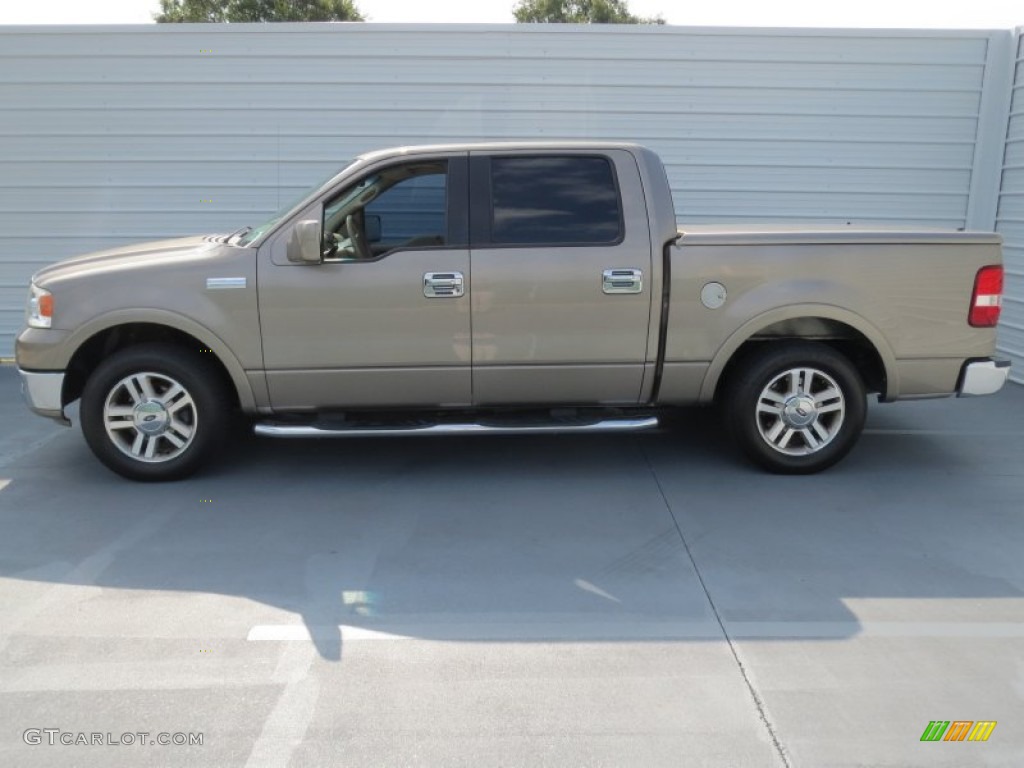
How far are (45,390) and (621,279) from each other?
134 inches

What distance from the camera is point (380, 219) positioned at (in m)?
5.40

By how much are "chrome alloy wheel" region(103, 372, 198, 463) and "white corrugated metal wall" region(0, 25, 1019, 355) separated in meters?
3.97

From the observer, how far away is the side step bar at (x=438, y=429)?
5.45m

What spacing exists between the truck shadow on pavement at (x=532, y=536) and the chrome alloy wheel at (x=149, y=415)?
0.26m

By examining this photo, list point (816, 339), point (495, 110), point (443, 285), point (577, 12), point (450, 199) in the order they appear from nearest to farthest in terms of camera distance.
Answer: point (443, 285)
point (450, 199)
point (816, 339)
point (495, 110)
point (577, 12)

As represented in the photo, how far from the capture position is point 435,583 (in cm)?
426

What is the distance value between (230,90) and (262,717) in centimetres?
711

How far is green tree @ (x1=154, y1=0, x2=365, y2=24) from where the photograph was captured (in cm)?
3138

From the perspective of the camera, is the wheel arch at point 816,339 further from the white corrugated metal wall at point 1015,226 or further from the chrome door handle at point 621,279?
the white corrugated metal wall at point 1015,226

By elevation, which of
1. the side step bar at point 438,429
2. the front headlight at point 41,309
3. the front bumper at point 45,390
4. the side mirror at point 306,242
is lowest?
the side step bar at point 438,429

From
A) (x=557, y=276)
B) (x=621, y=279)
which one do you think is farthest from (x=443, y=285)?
(x=621, y=279)

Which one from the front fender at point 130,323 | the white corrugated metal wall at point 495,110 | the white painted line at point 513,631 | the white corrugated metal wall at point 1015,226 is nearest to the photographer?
the white painted line at point 513,631

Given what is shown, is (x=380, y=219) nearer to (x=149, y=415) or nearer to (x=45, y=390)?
(x=149, y=415)

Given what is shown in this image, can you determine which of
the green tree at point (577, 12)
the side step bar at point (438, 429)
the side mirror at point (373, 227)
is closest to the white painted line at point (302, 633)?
the side step bar at point (438, 429)
